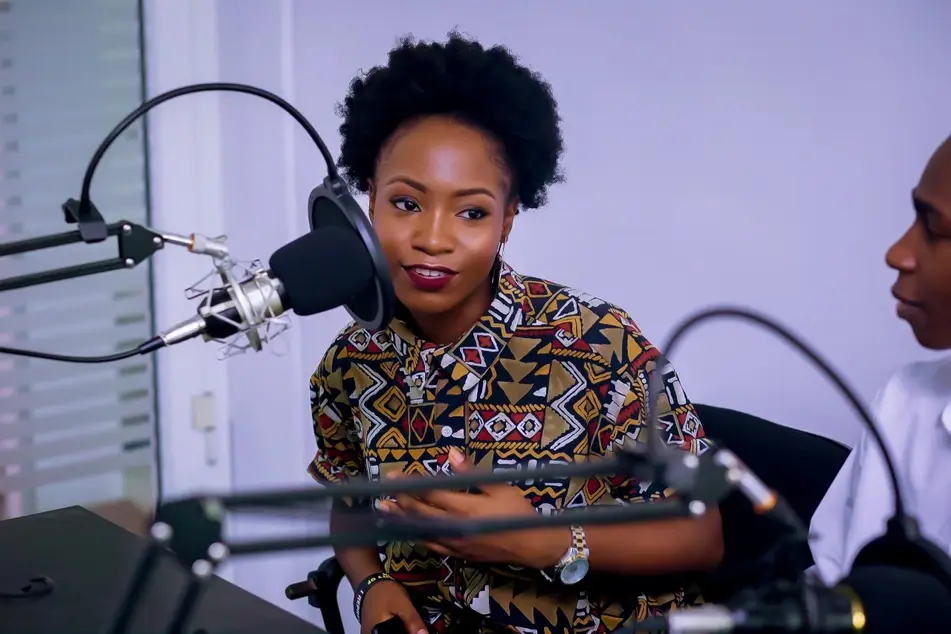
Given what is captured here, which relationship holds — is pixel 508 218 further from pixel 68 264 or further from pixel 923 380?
pixel 68 264

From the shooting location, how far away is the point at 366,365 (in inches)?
51.4

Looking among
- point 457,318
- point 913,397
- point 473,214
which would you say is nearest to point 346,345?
point 457,318

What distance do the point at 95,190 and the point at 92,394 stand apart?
0.40 metres

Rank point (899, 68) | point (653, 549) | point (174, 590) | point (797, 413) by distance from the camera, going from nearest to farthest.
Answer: point (174, 590), point (653, 549), point (899, 68), point (797, 413)

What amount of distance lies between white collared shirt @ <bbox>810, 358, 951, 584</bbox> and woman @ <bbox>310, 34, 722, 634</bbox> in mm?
153

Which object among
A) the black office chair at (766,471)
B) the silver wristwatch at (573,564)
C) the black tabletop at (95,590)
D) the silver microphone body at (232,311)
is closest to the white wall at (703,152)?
the black office chair at (766,471)

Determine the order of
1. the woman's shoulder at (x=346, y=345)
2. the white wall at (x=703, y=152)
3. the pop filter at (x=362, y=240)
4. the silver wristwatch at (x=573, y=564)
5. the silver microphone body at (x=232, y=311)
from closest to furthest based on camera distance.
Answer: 1. the silver microphone body at (x=232, y=311)
2. the pop filter at (x=362, y=240)
3. the silver wristwatch at (x=573, y=564)
4. the woman's shoulder at (x=346, y=345)
5. the white wall at (x=703, y=152)

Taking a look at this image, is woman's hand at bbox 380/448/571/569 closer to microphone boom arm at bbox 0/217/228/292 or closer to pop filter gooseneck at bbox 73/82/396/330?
pop filter gooseneck at bbox 73/82/396/330

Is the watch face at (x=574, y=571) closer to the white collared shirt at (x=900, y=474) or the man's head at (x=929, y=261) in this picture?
the white collared shirt at (x=900, y=474)

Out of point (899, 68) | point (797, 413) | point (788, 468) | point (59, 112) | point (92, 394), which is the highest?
point (899, 68)

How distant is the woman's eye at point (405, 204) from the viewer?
1.17 meters

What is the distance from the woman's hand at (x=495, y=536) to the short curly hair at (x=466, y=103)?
0.40 metres

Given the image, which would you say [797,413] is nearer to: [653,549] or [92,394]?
[653,549]

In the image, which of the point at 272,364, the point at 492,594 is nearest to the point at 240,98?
the point at 272,364
